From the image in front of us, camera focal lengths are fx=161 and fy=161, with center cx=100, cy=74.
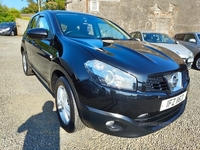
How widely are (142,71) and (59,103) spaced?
4.26ft

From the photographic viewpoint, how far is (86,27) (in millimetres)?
2744

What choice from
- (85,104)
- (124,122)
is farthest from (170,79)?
(85,104)

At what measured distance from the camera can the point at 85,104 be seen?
1.67 metres

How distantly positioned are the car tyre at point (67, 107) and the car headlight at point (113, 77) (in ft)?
1.25

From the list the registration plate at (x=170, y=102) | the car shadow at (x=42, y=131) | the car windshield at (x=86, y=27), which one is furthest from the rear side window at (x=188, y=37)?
the car shadow at (x=42, y=131)

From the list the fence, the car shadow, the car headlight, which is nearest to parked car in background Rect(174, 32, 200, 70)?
the car headlight

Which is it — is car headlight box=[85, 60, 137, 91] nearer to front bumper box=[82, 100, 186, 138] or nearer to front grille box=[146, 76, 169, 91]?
front grille box=[146, 76, 169, 91]

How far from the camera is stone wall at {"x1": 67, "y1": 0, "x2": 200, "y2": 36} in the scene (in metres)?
13.1

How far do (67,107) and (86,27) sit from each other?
140 centimetres

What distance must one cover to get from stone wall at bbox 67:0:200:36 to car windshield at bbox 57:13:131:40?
35.0 feet

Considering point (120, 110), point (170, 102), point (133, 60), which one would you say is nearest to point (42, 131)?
point (120, 110)

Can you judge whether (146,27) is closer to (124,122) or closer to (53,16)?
(53,16)

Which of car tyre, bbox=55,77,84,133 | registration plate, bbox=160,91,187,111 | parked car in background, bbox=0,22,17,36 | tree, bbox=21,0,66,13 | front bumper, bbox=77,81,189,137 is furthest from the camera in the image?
tree, bbox=21,0,66,13

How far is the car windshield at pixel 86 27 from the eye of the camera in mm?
2477
